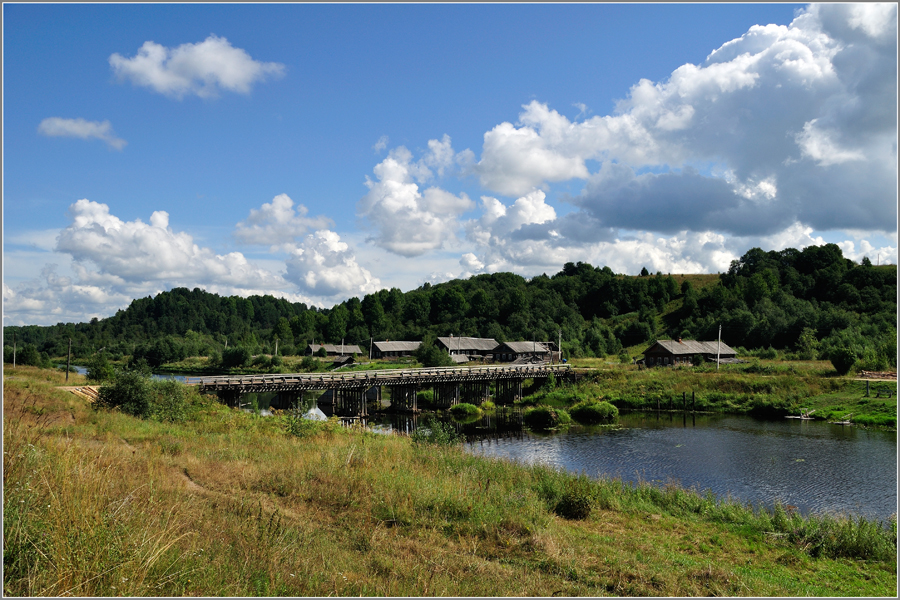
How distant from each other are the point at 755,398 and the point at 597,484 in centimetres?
3864

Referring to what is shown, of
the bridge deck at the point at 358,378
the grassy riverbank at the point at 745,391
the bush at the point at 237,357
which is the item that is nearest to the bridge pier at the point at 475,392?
the bridge deck at the point at 358,378

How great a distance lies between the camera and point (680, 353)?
7131cm

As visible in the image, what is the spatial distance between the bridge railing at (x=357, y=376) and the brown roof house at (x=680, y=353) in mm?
17230

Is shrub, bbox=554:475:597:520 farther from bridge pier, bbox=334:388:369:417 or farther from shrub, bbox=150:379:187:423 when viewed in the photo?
bridge pier, bbox=334:388:369:417

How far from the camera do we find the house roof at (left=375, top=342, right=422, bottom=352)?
99062mm

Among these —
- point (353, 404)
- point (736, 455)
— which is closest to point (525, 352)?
point (353, 404)

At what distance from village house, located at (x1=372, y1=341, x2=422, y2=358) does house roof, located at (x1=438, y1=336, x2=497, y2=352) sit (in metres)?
7.61

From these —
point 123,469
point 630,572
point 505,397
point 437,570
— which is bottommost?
point 505,397

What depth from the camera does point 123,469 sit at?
380 inches

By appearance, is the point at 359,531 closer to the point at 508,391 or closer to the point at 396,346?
the point at 508,391

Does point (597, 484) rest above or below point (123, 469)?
below

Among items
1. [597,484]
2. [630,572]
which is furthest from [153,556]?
[597,484]

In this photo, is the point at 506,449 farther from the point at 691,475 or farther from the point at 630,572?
the point at 630,572

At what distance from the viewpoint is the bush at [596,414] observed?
43.9 m
